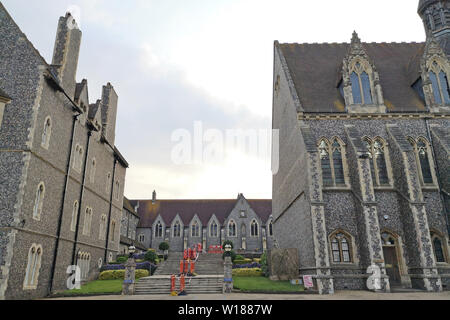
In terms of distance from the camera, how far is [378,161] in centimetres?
2186

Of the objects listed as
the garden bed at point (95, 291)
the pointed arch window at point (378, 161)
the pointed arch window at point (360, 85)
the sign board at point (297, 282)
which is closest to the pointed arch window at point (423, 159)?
the pointed arch window at point (378, 161)

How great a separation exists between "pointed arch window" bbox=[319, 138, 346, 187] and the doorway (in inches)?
173

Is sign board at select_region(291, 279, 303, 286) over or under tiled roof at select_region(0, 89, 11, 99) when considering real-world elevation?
under

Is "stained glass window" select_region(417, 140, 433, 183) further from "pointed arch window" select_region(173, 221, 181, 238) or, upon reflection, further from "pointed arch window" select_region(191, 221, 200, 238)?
"pointed arch window" select_region(173, 221, 181, 238)

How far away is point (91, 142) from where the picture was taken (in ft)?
80.5

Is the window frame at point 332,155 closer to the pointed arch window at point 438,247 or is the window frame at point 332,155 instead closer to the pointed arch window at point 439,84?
the pointed arch window at point 438,247

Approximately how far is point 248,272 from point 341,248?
890cm

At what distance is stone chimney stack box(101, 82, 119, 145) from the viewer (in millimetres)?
28625

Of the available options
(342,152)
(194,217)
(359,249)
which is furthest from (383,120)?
(194,217)

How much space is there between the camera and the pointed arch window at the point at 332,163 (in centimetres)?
2117

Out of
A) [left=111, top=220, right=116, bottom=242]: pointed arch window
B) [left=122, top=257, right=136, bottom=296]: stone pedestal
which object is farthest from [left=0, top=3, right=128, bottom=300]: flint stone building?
[left=111, top=220, right=116, bottom=242]: pointed arch window

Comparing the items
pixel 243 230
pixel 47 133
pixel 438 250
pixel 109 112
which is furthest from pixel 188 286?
pixel 243 230

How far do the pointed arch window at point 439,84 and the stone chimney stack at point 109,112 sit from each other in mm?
27687
